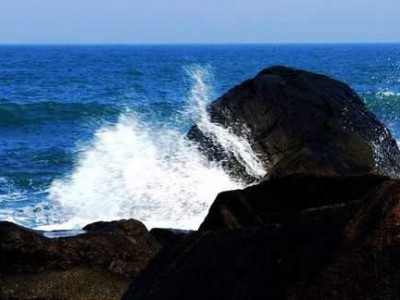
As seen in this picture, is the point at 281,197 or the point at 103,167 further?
the point at 103,167

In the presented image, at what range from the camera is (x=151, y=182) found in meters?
12.7

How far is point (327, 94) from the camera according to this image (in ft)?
38.3

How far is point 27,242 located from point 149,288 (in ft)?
5.72

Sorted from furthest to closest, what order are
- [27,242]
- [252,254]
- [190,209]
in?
[190,209], [27,242], [252,254]

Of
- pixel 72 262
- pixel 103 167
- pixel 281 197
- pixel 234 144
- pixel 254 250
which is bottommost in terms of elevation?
pixel 103 167

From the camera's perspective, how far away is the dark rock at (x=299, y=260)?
10.1 feet

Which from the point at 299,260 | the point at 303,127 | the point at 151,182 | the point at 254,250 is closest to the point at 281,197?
the point at 254,250

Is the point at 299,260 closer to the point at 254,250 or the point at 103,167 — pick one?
the point at 254,250

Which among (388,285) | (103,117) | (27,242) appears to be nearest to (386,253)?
(388,285)

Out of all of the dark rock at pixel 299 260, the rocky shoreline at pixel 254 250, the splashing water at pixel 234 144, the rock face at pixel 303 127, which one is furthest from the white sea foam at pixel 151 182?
the dark rock at pixel 299 260

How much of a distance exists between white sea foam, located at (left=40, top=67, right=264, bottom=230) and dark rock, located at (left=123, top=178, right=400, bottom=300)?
20.4 ft

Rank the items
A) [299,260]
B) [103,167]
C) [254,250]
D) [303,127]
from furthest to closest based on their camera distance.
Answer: [103,167]
[303,127]
[254,250]
[299,260]

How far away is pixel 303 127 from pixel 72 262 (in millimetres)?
6146

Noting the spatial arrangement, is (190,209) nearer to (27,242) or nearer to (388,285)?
(27,242)
